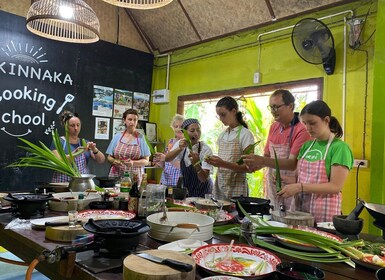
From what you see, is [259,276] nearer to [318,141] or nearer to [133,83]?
[318,141]

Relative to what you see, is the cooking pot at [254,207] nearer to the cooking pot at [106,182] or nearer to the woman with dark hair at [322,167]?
the woman with dark hair at [322,167]

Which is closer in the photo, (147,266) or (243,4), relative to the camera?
(147,266)

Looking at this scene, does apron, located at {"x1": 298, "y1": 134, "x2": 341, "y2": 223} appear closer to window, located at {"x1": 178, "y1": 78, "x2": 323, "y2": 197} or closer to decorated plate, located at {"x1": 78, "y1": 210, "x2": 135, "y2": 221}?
decorated plate, located at {"x1": 78, "y1": 210, "x2": 135, "y2": 221}

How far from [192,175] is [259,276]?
2.00m

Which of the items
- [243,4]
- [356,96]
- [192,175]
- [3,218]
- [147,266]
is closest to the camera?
[147,266]

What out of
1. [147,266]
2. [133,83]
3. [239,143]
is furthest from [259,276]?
[133,83]

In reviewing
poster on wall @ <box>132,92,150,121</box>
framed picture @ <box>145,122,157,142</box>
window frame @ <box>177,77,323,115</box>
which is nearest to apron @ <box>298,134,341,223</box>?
window frame @ <box>177,77,323,115</box>

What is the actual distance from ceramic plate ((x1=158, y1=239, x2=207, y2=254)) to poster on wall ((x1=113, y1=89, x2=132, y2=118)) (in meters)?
4.30

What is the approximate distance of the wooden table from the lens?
1043mm

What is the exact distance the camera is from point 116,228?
A: 3.96 ft

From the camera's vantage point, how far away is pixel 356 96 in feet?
10.7

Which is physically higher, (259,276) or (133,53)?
(133,53)

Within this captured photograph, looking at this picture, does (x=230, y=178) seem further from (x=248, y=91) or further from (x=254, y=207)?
(x=248, y=91)

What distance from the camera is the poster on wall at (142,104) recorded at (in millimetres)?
5617
